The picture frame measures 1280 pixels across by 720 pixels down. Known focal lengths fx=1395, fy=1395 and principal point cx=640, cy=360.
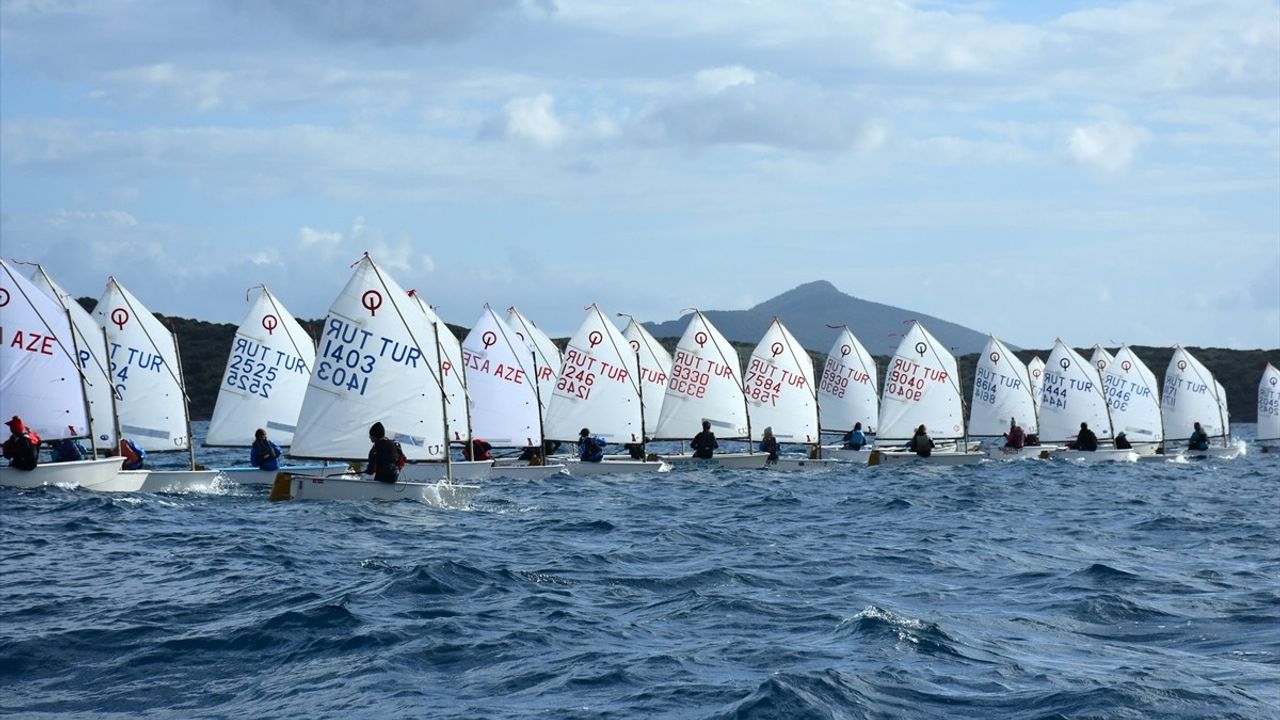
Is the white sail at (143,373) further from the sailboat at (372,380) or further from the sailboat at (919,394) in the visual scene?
the sailboat at (919,394)

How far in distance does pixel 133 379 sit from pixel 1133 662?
32342 millimetres

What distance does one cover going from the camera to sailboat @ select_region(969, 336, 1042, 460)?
207ft

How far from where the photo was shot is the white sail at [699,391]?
168 feet

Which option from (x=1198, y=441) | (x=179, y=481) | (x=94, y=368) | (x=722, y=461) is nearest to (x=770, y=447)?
(x=722, y=461)

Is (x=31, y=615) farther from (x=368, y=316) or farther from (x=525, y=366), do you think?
(x=525, y=366)

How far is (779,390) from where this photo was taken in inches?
2092

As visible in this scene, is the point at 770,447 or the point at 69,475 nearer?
the point at 69,475

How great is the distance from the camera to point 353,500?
30.0 m

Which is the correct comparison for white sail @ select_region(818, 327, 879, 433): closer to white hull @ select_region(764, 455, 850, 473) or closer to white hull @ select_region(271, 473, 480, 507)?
white hull @ select_region(764, 455, 850, 473)

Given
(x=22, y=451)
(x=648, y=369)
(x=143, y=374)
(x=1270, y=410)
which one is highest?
(x=648, y=369)

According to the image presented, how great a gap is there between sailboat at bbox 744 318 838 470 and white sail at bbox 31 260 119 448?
24.0 meters

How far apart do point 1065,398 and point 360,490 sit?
44073 millimetres

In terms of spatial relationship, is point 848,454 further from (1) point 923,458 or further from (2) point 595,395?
(2) point 595,395

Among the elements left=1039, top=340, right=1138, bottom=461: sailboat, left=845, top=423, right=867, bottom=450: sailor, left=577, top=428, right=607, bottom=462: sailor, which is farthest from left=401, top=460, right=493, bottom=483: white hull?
left=1039, top=340, right=1138, bottom=461: sailboat
